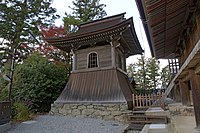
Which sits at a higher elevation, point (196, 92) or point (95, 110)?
point (196, 92)

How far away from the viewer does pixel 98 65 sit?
33.5 ft

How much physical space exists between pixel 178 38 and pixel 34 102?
940cm

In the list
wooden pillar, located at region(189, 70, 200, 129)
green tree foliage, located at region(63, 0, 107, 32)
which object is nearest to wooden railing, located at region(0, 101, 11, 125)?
wooden pillar, located at region(189, 70, 200, 129)

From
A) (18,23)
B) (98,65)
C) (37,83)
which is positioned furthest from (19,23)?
(98,65)

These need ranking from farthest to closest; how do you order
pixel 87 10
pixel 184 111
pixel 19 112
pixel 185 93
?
pixel 87 10 → pixel 19 112 → pixel 185 93 → pixel 184 111

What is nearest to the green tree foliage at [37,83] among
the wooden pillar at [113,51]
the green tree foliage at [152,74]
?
the wooden pillar at [113,51]

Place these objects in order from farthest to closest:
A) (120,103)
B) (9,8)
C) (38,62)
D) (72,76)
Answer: (9,8) → (38,62) → (72,76) → (120,103)

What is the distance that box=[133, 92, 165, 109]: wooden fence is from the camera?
29.4ft

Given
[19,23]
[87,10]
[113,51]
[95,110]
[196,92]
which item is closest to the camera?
[196,92]

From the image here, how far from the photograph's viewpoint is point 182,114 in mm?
5828

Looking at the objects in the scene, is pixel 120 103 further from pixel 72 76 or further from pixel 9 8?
pixel 9 8

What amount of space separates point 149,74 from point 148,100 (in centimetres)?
1551

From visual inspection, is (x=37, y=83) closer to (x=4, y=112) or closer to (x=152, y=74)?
(x=4, y=112)

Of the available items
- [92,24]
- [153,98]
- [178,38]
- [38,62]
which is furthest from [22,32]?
[178,38]
